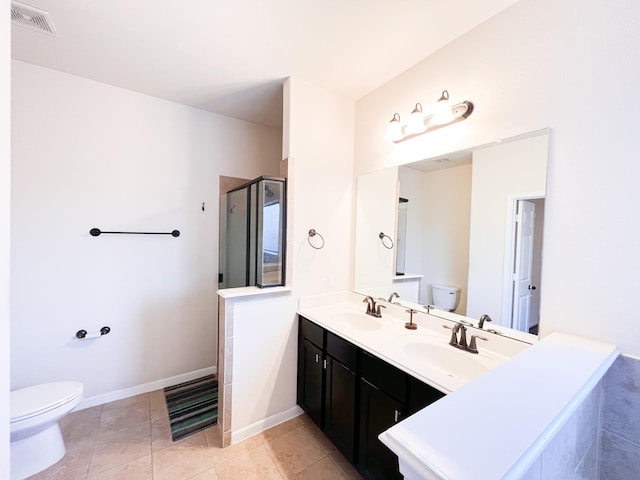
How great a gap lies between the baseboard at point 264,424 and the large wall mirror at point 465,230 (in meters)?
1.13

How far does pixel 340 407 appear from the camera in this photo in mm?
1682

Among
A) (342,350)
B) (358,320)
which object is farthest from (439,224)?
(342,350)

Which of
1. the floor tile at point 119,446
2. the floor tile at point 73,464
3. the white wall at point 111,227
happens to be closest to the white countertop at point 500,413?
the floor tile at point 119,446

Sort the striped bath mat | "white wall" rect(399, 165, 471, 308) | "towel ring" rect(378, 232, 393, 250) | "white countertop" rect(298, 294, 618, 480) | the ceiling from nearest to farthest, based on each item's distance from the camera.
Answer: "white countertop" rect(298, 294, 618, 480)
the ceiling
"white wall" rect(399, 165, 471, 308)
the striped bath mat
"towel ring" rect(378, 232, 393, 250)

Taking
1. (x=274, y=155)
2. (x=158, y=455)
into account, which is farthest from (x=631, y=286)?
(x=274, y=155)

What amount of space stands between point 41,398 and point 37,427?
171 millimetres

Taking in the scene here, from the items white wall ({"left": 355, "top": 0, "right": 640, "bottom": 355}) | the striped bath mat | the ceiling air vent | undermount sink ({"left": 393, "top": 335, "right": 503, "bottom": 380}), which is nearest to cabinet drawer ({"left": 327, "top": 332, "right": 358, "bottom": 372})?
undermount sink ({"left": 393, "top": 335, "right": 503, "bottom": 380})

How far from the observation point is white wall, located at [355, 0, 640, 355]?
3.37 feet

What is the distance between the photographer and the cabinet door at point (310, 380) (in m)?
1.88

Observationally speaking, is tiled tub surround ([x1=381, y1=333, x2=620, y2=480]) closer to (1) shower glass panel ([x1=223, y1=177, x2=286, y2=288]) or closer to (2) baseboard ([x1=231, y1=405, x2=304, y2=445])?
(1) shower glass panel ([x1=223, y1=177, x2=286, y2=288])

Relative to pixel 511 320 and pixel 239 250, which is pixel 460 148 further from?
pixel 239 250

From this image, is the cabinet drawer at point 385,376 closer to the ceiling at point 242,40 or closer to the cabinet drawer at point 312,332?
the cabinet drawer at point 312,332
